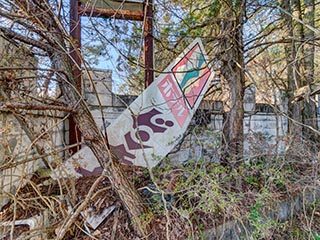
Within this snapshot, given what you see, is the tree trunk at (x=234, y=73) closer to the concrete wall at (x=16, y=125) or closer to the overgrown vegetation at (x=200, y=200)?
the overgrown vegetation at (x=200, y=200)

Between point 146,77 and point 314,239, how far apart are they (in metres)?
3.66

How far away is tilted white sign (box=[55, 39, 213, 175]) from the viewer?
387 centimetres

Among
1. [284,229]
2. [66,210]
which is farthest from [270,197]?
[66,210]

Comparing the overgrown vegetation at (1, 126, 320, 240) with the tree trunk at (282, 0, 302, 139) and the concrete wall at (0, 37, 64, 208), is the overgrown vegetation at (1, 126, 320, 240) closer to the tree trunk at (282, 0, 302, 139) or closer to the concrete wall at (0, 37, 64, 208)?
the concrete wall at (0, 37, 64, 208)

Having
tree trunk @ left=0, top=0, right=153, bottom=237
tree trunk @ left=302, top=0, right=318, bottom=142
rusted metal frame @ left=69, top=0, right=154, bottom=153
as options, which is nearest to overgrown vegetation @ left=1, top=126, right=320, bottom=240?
tree trunk @ left=0, top=0, right=153, bottom=237

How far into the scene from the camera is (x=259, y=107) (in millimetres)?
5945

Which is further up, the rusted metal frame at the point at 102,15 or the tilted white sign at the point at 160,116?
the rusted metal frame at the point at 102,15

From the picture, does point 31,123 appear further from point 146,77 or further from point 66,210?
point 146,77

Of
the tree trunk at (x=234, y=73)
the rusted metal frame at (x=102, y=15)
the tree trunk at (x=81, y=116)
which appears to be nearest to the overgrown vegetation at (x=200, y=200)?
the tree trunk at (x=81, y=116)

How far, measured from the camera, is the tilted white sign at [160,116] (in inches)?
152

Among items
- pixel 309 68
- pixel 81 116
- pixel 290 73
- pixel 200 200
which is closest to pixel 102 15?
pixel 81 116

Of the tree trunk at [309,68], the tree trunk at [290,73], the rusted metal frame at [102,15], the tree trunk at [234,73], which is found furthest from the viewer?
the tree trunk at [309,68]

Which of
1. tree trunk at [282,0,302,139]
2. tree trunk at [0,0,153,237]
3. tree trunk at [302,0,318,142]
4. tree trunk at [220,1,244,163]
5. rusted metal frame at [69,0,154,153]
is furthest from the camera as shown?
tree trunk at [302,0,318,142]

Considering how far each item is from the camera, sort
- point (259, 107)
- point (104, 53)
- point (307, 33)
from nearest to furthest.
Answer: point (104, 53), point (307, 33), point (259, 107)
